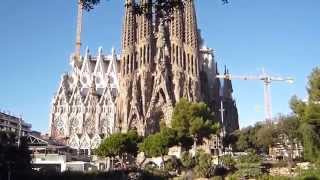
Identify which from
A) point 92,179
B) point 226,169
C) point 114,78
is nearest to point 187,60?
point 114,78

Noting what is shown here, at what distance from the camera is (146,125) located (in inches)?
2648

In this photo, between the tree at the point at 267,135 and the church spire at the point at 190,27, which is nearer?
the tree at the point at 267,135

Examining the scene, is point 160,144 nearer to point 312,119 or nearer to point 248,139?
point 312,119

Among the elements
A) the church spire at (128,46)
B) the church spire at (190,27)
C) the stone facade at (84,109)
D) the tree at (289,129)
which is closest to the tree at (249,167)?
the tree at (289,129)

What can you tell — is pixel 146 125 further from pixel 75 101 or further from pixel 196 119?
pixel 75 101

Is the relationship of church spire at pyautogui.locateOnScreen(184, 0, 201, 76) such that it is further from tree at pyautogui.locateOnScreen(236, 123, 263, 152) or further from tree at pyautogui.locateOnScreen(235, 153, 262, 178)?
tree at pyautogui.locateOnScreen(235, 153, 262, 178)

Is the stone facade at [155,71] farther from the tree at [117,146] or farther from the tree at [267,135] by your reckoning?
the tree at [267,135]

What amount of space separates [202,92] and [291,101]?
32968 mm

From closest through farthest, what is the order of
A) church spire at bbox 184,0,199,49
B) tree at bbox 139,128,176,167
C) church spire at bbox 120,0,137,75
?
tree at bbox 139,128,176,167, church spire at bbox 184,0,199,49, church spire at bbox 120,0,137,75

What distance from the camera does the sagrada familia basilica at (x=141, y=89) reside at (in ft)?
227

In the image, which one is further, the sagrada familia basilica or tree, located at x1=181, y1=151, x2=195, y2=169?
the sagrada familia basilica

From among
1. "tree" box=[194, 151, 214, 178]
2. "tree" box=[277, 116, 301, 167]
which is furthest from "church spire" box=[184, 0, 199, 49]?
"tree" box=[194, 151, 214, 178]

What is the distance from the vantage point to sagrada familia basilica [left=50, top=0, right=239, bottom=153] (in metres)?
69.2

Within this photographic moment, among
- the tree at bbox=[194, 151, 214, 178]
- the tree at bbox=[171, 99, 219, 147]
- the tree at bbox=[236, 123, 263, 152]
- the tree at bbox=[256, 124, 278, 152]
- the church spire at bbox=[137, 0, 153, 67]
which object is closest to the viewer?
the tree at bbox=[194, 151, 214, 178]
